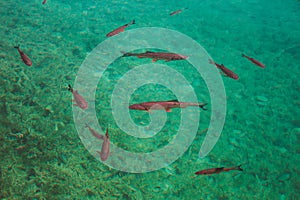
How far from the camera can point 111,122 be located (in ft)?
12.9

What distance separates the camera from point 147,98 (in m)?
4.63

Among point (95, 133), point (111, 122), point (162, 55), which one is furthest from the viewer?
point (111, 122)

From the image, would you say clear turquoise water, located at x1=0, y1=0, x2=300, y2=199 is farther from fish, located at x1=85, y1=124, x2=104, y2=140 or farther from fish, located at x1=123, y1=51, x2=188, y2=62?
fish, located at x1=123, y1=51, x2=188, y2=62

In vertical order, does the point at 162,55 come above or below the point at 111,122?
above

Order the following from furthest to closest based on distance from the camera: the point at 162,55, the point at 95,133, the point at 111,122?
the point at 111,122 < the point at 95,133 < the point at 162,55

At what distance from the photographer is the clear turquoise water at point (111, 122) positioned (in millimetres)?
2996

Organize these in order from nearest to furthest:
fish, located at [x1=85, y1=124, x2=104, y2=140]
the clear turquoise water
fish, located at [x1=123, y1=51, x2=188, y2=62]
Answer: the clear turquoise water
fish, located at [x1=123, y1=51, x2=188, y2=62]
fish, located at [x1=85, y1=124, x2=104, y2=140]

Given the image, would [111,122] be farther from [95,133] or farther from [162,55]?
[162,55]

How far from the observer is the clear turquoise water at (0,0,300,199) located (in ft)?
9.83

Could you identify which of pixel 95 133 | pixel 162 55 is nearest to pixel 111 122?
pixel 95 133

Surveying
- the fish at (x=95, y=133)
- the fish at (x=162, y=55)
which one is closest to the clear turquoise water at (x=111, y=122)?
the fish at (x=95, y=133)

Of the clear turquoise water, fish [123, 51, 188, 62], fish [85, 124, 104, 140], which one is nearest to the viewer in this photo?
the clear turquoise water

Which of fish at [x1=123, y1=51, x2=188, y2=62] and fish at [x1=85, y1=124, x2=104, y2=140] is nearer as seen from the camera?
fish at [x1=123, y1=51, x2=188, y2=62]

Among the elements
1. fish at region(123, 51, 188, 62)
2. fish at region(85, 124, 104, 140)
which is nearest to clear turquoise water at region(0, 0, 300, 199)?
fish at region(85, 124, 104, 140)
